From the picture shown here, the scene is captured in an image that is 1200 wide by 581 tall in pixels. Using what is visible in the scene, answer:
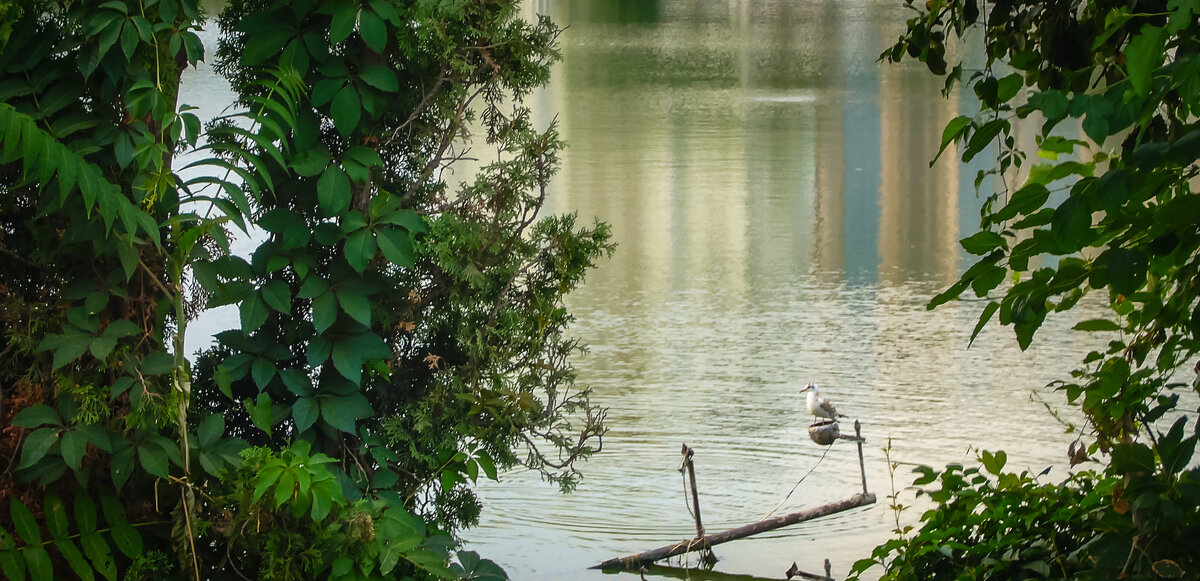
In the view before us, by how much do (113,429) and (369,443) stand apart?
484mm

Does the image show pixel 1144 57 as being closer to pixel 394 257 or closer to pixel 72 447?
pixel 394 257

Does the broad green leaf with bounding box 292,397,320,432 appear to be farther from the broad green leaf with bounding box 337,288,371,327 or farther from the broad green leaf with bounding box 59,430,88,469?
the broad green leaf with bounding box 59,430,88,469

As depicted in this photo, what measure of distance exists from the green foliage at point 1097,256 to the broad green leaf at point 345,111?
3.26 feet

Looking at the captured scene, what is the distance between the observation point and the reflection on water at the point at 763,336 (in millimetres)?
3797

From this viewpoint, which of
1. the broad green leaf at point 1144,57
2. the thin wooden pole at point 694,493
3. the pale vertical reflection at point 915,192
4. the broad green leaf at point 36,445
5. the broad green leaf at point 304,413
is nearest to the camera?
the broad green leaf at point 1144,57

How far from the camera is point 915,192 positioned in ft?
30.6

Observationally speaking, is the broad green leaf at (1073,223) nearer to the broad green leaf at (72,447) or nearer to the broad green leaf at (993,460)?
the broad green leaf at (993,460)

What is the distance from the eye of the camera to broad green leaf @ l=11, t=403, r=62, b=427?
6.84 feet

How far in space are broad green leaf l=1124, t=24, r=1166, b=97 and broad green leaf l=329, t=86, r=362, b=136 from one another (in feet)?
4.92

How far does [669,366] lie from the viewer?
521 cm

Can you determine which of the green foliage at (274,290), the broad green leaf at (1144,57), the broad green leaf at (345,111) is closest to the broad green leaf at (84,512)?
the green foliage at (274,290)

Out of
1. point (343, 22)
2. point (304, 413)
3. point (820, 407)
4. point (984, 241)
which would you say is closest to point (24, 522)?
point (304, 413)

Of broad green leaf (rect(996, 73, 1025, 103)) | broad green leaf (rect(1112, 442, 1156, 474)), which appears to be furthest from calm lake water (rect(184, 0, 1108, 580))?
broad green leaf (rect(996, 73, 1025, 103))

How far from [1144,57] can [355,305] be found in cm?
154
